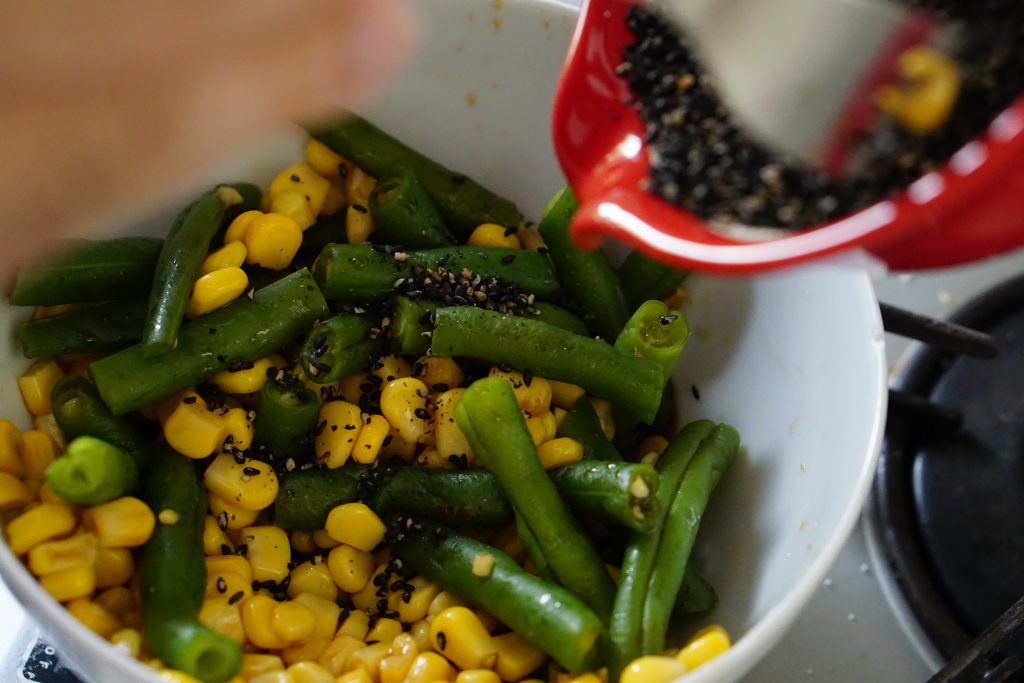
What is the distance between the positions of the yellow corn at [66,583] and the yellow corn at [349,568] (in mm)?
279

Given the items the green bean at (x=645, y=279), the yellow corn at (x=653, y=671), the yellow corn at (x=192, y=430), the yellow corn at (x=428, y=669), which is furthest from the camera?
the green bean at (x=645, y=279)

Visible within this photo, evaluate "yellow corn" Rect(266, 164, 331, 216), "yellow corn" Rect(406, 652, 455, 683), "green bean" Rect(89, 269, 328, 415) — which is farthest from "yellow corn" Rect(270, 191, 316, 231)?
"yellow corn" Rect(406, 652, 455, 683)

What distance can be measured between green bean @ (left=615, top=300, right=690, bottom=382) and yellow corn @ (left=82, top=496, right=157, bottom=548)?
23.1 inches

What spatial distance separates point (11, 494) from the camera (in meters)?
1.06

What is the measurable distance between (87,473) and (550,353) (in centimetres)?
54

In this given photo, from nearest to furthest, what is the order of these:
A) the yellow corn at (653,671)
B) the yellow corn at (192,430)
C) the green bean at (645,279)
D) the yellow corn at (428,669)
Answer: the yellow corn at (653,671) < the yellow corn at (428,669) < the yellow corn at (192,430) < the green bean at (645,279)

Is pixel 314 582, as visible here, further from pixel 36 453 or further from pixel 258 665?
pixel 36 453

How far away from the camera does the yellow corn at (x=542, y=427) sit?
1.23 m

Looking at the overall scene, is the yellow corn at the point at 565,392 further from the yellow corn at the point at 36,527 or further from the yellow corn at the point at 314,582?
the yellow corn at the point at 36,527

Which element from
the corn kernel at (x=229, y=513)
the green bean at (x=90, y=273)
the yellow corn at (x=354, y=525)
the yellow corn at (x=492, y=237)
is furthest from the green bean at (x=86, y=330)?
the yellow corn at (x=492, y=237)

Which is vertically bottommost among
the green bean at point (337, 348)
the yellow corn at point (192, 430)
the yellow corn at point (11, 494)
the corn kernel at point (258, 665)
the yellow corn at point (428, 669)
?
the corn kernel at point (258, 665)

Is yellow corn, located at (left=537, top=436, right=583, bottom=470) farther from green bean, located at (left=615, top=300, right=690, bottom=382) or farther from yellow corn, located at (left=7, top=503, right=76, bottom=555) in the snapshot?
yellow corn, located at (left=7, top=503, right=76, bottom=555)

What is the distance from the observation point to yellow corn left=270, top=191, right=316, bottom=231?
1.35 m

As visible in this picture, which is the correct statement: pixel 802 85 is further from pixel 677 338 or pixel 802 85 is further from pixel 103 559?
pixel 103 559
